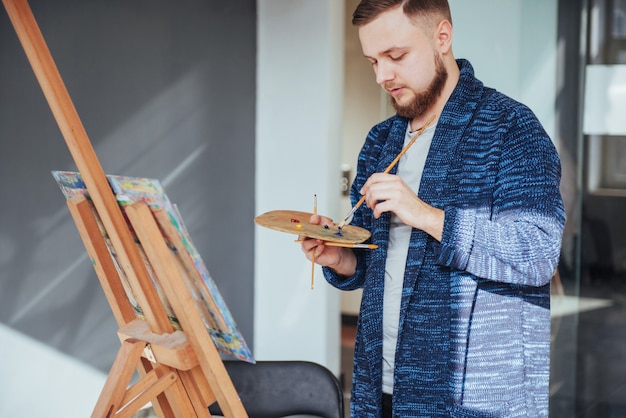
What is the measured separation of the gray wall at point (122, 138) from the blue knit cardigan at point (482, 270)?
158 centimetres

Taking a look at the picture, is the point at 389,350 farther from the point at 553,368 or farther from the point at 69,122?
the point at 553,368

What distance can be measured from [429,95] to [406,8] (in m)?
0.20

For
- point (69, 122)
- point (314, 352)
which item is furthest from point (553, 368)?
point (69, 122)

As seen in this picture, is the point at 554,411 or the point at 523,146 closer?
the point at 523,146

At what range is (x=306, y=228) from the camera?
1.56 m

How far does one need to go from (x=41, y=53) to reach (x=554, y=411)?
2.46 meters

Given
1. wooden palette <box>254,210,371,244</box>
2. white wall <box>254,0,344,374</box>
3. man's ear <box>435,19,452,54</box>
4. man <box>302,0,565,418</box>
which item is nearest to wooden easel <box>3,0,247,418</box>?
wooden palette <box>254,210,371,244</box>

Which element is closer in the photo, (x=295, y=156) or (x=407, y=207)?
(x=407, y=207)

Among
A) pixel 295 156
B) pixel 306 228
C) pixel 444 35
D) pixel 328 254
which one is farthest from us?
pixel 295 156

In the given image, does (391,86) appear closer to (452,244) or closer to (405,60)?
(405,60)

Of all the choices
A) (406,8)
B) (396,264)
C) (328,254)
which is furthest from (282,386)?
(406,8)

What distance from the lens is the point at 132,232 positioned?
1.69m

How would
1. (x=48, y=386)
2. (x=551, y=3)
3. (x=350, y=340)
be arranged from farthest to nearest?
(x=350, y=340) < (x=551, y=3) < (x=48, y=386)

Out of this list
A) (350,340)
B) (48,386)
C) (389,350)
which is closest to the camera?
(389,350)
